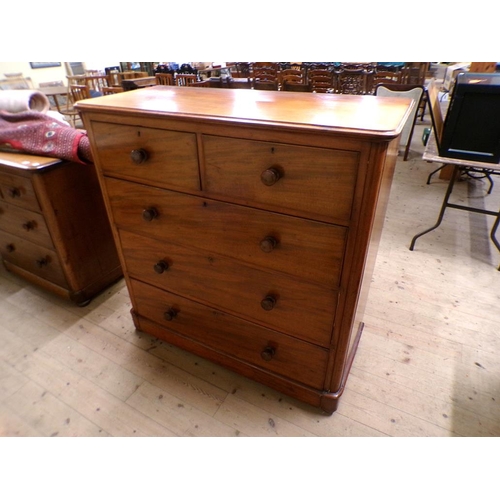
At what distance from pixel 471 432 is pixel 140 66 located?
9772 millimetres

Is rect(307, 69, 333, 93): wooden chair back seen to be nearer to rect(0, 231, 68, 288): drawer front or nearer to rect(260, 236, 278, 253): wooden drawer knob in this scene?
rect(0, 231, 68, 288): drawer front

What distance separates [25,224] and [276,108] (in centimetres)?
145

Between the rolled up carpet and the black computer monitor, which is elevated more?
the rolled up carpet

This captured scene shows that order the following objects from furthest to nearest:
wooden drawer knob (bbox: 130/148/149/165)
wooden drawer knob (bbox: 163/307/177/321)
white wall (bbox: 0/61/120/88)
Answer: white wall (bbox: 0/61/120/88) < wooden drawer knob (bbox: 163/307/177/321) < wooden drawer knob (bbox: 130/148/149/165)

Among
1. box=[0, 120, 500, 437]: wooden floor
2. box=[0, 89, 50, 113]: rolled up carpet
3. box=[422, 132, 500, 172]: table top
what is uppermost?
box=[0, 89, 50, 113]: rolled up carpet

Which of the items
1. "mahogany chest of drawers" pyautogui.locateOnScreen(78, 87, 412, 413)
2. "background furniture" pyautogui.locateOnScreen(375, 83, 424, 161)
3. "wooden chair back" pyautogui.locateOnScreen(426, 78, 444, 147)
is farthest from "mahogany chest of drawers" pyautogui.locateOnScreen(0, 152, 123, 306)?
"background furniture" pyautogui.locateOnScreen(375, 83, 424, 161)

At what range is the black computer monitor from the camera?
5.70 ft

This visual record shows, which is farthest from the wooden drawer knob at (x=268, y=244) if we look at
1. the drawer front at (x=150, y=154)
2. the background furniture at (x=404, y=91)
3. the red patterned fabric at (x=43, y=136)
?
the background furniture at (x=404, y=91)

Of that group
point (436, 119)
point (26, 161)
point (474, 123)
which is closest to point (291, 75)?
point (436, 119)

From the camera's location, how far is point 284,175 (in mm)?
892

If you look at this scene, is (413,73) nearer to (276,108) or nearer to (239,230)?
(276,108)

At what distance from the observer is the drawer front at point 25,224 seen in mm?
1647

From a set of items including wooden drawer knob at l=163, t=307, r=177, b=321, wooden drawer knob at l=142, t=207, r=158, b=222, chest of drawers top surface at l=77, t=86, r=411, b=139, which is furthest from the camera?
wooden drawer knob at l=163, t=307, r=177, b=321
